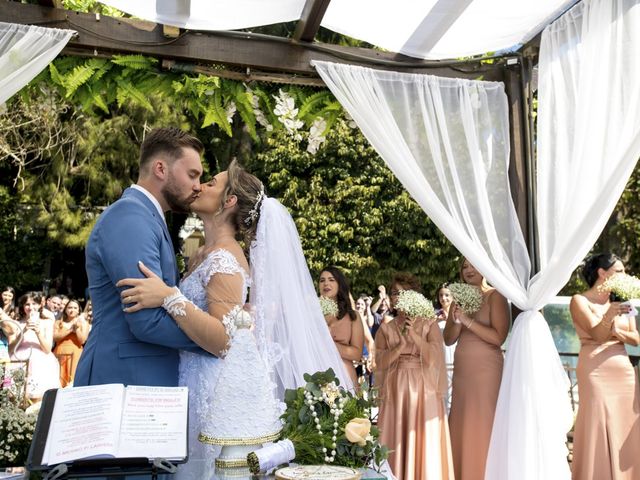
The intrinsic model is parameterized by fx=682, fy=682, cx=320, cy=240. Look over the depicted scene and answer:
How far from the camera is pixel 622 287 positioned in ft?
17.5

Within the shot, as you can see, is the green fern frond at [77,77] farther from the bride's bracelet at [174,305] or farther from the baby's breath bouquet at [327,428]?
the baby's breath bouquet at [327,428]

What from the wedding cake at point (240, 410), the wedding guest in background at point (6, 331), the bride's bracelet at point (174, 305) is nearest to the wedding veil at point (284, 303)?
the bride's bracelet at point (174, 305)

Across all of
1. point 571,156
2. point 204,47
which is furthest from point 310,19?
point 571,156

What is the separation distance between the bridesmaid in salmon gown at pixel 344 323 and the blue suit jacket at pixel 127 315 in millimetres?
3320

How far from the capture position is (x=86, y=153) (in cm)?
1636

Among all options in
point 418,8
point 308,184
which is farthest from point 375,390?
point 308,184

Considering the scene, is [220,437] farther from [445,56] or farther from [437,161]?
[445,56]

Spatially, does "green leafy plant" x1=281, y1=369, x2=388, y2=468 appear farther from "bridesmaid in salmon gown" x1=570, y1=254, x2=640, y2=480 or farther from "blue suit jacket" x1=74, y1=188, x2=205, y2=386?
"bridesmaid in salmon gown" x1=570, y1=254, x2=640, y2=480

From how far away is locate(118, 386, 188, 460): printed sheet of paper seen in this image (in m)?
2.03

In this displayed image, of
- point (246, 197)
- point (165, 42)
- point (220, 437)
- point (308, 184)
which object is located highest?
point (308, 184)

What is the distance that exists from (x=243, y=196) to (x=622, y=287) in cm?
337

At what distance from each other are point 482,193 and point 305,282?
155 cm

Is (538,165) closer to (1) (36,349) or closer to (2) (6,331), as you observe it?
(1) (36,349)

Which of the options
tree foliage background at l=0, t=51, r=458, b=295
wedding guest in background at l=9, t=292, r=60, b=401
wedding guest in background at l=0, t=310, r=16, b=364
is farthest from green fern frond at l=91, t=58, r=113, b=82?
tree foliage background at l=0, t=51, r=458, b=295
